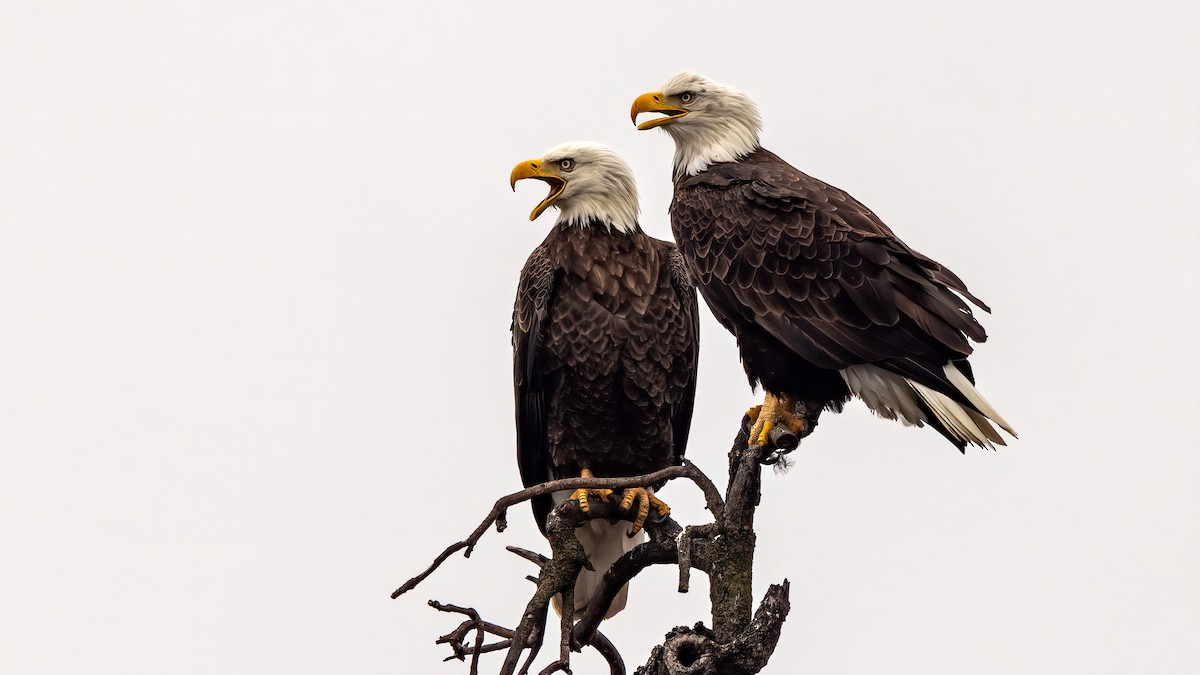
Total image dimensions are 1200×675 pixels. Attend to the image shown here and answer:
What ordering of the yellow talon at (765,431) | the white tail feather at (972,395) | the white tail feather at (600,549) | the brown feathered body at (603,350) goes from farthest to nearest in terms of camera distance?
the white tail feather at (600,549)
the brown feathered body at (603,350)
the yellow talon at (765,431)
the white tail feather at (972,395)

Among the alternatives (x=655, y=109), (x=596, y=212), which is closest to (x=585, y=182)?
(x=596, y=212)

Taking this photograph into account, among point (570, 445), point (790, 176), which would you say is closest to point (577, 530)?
point (570, 445)

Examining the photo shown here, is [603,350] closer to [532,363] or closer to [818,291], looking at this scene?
[532,363]

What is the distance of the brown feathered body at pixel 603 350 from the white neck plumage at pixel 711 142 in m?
0.55

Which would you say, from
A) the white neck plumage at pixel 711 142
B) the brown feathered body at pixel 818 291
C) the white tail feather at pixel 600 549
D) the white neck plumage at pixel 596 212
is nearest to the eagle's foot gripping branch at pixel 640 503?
the white tail feather at pixel 600 549

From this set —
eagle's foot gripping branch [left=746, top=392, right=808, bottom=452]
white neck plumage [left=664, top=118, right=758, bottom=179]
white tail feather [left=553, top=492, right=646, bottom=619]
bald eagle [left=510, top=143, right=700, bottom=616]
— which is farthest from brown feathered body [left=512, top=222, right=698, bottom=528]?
eagle's foot gripping branch [left=746, top=392, right=808, bottom=452]

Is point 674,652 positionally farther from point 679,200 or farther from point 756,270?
point 679,200

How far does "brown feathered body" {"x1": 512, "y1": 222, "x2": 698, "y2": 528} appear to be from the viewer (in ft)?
20.9

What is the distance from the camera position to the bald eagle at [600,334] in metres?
6.38

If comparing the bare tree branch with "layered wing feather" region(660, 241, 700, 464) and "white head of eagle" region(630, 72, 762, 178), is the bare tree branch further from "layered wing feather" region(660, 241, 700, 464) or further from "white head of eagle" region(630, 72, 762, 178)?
"white head of eagle" region(630, 72, 762, 178)

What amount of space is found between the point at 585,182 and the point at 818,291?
1.47 m

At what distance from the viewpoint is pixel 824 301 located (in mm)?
5422

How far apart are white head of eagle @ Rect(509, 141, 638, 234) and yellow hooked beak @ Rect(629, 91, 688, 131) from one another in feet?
1.37

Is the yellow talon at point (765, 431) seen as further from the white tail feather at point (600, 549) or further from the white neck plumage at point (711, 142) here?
the white tail feather at point (600, 549)
